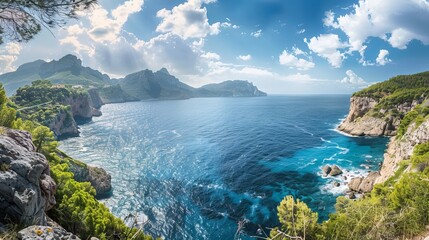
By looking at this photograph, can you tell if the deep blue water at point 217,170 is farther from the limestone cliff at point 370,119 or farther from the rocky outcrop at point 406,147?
the limestone cliff at point 370,119

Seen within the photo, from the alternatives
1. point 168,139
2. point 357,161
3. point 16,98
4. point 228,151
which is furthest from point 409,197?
point 16,98

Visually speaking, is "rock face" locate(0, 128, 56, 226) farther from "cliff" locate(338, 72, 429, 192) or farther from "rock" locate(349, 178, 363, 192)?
"cliff" locate(338, 72, 429, 192)

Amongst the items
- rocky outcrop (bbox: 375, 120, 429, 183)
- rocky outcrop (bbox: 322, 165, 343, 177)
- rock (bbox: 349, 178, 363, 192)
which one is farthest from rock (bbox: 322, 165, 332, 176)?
rocky outcrop (bbox: 375, 120, 429, 183)

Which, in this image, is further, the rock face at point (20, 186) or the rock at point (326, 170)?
the rock at point (326, 170)

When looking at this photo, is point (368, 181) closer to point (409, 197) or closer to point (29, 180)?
point (409, 197)

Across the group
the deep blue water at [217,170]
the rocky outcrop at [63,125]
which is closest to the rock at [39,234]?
the deep blue water at [217,170]

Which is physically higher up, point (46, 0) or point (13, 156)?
point (46, 0)
